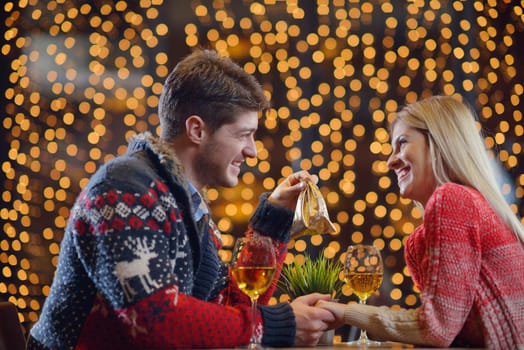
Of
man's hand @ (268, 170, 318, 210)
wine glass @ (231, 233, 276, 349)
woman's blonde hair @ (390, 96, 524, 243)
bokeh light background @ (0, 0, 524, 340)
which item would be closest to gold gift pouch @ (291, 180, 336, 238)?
man's hand @ (268, 170, 318, 210)

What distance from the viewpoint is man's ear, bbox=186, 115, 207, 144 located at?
1640 mm

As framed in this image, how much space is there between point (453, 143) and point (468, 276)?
38cm

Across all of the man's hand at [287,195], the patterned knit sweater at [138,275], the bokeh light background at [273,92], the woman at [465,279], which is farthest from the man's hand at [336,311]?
the bokeh light background at [273,92]

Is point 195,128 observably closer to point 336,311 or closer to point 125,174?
point 125,174

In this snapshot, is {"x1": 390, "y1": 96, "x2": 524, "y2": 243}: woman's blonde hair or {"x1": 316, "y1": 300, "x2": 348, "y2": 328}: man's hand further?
{"x1": 390, "y1": 96, "x2": 524, "y2": 243}: woman's blonde hair

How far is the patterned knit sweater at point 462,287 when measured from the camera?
1.41 meters

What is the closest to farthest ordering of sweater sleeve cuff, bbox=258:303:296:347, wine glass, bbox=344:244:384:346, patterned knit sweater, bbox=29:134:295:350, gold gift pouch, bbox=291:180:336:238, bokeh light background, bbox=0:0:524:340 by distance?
patterned knit sweater, bbox=29:134:295:350
sweater sleeve cuff, bbox=258:303:296:347
wine glass, bbox=344:244:384:346
gold gift pouch, bbox=291:180:336:238
bokeh light background, bbox=0:0:524:340

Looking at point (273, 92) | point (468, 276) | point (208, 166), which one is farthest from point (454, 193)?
point (273, 92)

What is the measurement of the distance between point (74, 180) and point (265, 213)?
1677 millimetres

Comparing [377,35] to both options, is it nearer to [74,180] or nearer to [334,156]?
[334,156]

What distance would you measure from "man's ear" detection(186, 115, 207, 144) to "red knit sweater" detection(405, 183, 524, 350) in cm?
51

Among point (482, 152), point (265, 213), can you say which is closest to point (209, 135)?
point (265, 213)

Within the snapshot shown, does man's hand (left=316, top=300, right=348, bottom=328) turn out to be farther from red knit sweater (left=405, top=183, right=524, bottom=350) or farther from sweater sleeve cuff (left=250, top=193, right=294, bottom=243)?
sweater sleeve cuff (left=250, top=193, right=294, bottom=243)

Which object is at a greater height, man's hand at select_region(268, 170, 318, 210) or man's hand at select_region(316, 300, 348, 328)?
man's hand at select_region(268, 170, 318, 210)
